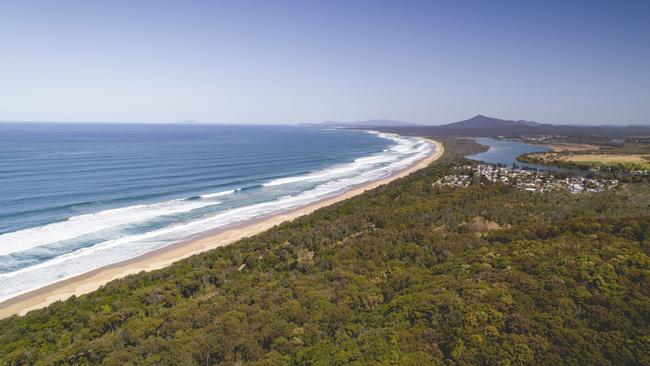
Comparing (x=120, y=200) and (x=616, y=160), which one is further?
(x=616, y=160)

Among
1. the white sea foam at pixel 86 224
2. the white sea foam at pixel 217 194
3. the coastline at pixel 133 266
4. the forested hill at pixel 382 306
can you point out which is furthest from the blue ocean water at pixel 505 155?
the white sea foam at pixel 86 224

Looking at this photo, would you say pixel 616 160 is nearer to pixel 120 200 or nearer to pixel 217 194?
pixel 217 194

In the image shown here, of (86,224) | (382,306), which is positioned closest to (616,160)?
(382,306)

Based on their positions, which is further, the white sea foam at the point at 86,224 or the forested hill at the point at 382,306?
the white sea foam at the point at 86,224

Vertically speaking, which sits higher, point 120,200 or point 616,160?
point 616,160

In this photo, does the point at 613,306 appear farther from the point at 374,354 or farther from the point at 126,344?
the point at 126,344

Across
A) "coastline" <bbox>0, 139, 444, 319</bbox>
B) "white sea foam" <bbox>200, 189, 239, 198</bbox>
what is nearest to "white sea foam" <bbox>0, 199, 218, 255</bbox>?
"white sea foam" <bbox>200, 189, 239, 198</bbox>

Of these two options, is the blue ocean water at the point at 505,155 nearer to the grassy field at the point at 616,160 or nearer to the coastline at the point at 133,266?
the grassy field at the point at 616,160

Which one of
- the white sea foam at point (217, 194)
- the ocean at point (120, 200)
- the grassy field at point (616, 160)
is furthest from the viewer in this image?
the grassy field at point (616, 160)
